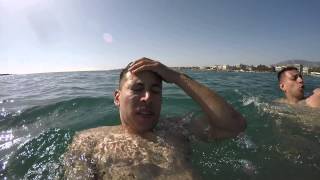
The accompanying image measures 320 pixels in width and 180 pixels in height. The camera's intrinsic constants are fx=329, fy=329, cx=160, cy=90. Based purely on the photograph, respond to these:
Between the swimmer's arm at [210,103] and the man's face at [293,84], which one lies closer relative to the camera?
the swimmer's arm at [210,103]

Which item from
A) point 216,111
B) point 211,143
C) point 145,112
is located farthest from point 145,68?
point 211,143

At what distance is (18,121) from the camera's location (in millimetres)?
8266

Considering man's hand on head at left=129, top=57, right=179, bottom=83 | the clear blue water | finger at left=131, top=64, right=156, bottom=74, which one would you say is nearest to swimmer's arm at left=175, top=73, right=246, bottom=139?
man's hand on head at left=129, top=57, right=179, bottom=83

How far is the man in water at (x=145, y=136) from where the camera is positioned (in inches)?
150

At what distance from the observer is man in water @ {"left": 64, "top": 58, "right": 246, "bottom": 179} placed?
3.82 meters

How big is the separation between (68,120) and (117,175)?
4.72 m

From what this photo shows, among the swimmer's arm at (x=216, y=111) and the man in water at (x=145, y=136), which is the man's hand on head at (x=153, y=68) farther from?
the swimmer's arm at (x=216, y=111)

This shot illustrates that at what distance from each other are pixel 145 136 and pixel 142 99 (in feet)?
1.85

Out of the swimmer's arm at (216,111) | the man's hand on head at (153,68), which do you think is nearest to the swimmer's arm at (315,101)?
the swimmer's arm at (216,111)

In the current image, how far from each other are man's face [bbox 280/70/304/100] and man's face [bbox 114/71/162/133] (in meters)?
6.30

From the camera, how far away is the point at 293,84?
9328mm

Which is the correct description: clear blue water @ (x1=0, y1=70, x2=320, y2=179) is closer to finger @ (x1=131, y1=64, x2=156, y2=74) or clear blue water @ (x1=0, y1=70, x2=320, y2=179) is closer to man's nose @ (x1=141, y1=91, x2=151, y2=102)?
man's nose @ (x1=141, y1=91, x2=151, y2=102)

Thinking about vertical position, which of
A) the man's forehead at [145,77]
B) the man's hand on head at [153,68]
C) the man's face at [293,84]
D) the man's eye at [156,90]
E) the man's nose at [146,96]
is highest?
the man's hand on head at [153,68]

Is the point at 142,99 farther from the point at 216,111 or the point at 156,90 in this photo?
the point at 216,111
